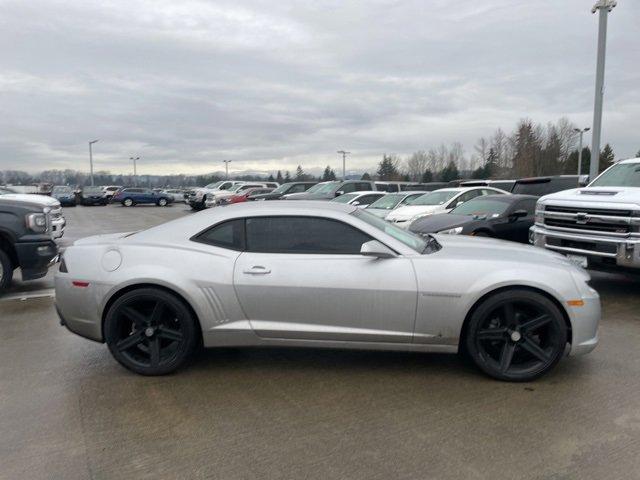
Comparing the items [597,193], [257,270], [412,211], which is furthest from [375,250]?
[412,211]

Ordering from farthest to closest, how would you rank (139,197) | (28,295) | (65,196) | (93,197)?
1. (93,197)
2. (139,197)
3. (65,196)
4. (28,295)

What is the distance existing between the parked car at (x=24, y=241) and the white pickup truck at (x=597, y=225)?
23.4 ft

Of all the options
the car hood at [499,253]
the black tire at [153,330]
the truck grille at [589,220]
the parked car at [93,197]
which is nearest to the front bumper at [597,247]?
the truck grille at [589,220]

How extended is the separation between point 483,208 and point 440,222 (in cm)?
106

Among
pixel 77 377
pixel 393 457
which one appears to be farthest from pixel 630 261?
pixel 77 377

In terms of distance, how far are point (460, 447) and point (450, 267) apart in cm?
138

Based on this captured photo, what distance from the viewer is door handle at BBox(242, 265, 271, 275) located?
3902mm

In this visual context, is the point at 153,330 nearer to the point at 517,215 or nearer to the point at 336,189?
the point at 517,215

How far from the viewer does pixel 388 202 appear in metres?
15.9

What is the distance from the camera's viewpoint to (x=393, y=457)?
287 cm

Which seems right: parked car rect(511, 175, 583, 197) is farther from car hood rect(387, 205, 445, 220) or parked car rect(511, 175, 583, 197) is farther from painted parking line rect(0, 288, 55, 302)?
painted parking line rect(0, 288, 55, 302)

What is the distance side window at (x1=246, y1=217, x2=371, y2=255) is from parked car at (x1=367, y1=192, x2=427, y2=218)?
1082 cm

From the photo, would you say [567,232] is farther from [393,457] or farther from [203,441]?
[203,441]

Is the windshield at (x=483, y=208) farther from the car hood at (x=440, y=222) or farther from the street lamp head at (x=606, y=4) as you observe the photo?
the street lamp head at (x=606, y=4)
